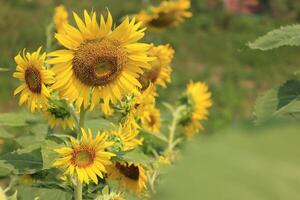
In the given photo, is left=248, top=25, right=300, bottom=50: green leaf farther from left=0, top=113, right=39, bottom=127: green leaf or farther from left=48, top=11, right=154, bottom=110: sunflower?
left=0, top=113, right=39, bottom=127: green leaf

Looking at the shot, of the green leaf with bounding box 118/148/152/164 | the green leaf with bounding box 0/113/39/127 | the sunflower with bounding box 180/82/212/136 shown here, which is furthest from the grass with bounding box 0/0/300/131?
the green leaf with bounding box 118/148/152/164

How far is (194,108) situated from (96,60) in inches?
39.3

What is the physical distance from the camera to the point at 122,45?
1.09 m

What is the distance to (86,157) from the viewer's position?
105 centimetres

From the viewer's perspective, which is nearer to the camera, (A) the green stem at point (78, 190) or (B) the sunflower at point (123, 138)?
(A) the green stem at point (78, 190)

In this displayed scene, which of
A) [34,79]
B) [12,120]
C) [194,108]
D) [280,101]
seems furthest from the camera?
[194,108]

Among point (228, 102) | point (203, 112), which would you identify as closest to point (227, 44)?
point (228, 102)

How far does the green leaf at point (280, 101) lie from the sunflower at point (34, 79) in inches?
16.0

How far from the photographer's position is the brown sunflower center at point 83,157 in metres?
1.02

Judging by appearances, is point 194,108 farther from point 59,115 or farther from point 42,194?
point 42,194

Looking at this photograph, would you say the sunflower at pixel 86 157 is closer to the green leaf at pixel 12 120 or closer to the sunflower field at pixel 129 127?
the sunflower field at pixel 129 127

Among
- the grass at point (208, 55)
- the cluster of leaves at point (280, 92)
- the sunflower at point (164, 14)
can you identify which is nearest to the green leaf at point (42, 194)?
the cluster of leaves at point (280, 92)

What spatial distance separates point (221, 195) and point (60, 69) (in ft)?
2.76

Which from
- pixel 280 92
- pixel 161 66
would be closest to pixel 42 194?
pixel 280 92
